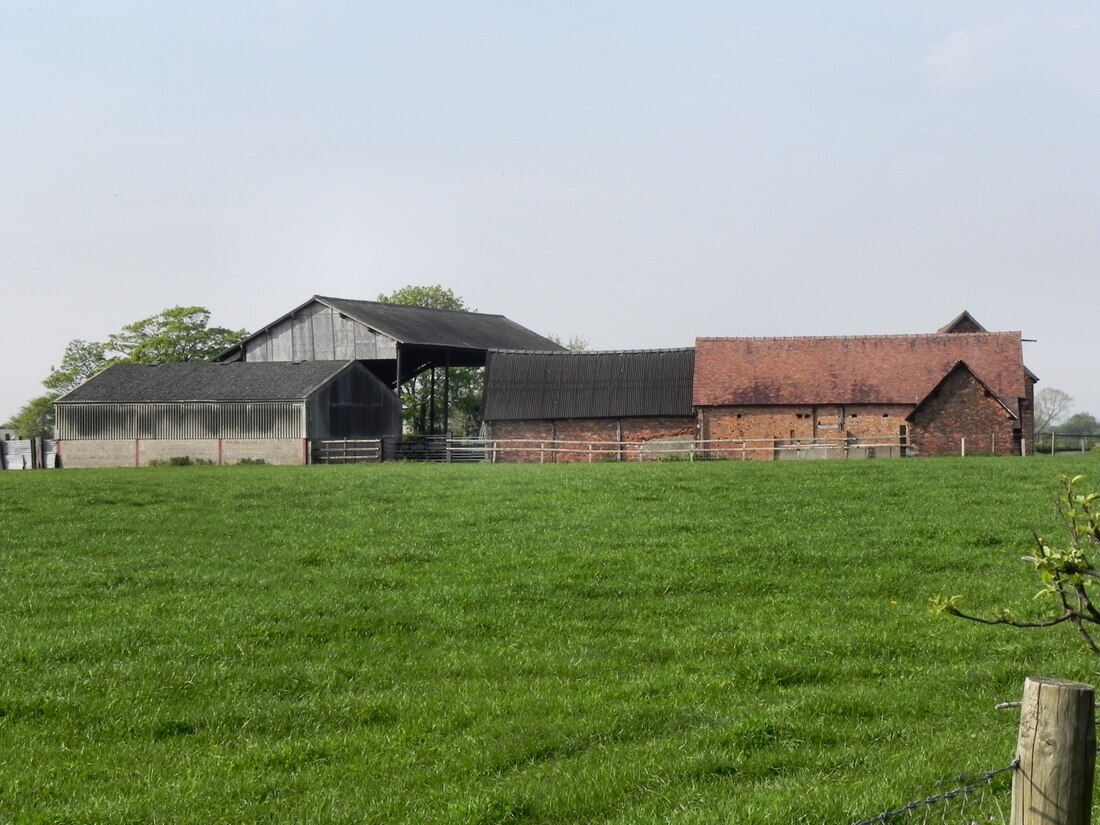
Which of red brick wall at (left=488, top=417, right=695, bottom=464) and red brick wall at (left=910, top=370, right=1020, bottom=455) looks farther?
red brick wall at (left=488, top=417, right=695, bottom=464)

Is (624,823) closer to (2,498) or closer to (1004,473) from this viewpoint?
(2,498)

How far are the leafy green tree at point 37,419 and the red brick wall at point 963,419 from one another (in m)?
73.9

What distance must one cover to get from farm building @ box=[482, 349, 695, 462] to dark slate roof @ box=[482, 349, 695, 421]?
0.16 feet

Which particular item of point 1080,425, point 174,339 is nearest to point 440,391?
point 174,339

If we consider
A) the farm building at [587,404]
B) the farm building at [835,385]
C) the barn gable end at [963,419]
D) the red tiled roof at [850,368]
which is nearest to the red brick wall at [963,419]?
the barn gable end at [963,419]

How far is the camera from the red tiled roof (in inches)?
2143

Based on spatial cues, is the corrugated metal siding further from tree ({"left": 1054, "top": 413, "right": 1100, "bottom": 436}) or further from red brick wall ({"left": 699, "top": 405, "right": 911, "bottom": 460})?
tree ({"left": 1054, "top": 413, "right": 1100, "bottom": 436})

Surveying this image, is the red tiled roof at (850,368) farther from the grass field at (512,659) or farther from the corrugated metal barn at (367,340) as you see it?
the grass field at (512,659)

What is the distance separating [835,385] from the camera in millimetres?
54781

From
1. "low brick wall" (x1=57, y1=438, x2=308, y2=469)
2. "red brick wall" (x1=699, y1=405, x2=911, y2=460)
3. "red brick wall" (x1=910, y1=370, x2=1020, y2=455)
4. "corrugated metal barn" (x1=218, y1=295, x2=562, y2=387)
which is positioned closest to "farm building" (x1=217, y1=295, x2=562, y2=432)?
"corrugated metal barn" (x1=218, y1=295, x2=562, y2=387)

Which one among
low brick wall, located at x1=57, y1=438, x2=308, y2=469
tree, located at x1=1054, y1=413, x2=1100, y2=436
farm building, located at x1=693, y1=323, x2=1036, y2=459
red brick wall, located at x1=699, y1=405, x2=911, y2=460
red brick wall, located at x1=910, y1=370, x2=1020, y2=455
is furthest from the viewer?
tree, located at x1=1054, y1=413, x2=1100, y2=436

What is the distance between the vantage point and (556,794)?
8.50m

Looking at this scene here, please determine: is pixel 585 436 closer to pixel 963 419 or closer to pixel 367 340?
pixel 367 340

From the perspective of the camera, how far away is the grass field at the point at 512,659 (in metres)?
8.73
